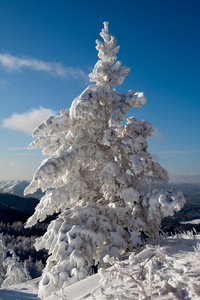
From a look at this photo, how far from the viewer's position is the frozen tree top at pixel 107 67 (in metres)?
8.96

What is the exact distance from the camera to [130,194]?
25.6 ft

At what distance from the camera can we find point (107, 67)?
9094 millimetres

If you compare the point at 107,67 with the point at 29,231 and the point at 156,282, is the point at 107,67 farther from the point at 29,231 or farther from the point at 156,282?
the point at 29,231

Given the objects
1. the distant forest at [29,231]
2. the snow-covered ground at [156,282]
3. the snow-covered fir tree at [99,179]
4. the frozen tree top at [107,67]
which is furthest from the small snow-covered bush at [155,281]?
the distant forest at [29,231]

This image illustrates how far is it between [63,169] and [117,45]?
5.72m

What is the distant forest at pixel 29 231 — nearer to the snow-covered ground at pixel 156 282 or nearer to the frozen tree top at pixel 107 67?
the frozen tree top at pixel 107 67

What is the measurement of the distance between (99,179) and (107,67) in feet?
15.0

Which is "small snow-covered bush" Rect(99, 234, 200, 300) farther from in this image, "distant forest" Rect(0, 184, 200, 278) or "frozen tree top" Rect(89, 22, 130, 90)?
"distant forest" Rect(0, 184, 200, 278)

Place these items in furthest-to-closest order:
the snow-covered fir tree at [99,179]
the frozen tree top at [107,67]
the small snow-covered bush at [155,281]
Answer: the frozen tree top at [107,67], the snow-covered fir tree at [99,179], the small snow-covered bush at [155,281]

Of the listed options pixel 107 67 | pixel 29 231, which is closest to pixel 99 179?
pixel 107 67

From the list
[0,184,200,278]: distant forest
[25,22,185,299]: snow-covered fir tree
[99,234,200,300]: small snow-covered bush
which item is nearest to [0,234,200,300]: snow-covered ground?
[99,234,200,300]: small snow-covered bush

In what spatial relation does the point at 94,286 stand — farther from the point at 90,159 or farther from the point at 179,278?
the point at 90,159

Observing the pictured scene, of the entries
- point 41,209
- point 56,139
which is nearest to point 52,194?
point 41,209

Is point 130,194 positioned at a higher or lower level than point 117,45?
lower
